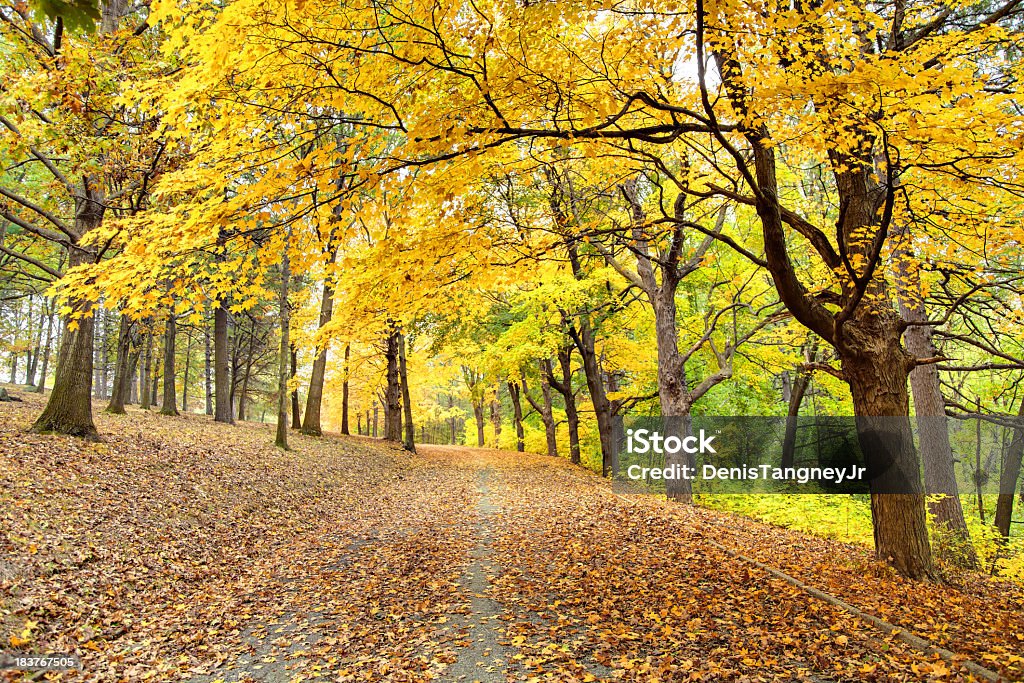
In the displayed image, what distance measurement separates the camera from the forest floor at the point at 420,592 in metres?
4.46

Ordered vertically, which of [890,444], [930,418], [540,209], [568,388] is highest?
[540,209]

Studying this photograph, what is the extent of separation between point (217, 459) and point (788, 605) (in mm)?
11408

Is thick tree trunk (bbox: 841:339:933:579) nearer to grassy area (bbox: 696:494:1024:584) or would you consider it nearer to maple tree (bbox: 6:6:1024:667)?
maple tree (bbox: 6:6:1024:667)

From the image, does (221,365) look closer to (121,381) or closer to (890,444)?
(121,381)

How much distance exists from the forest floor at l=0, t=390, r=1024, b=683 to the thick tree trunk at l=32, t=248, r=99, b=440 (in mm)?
505

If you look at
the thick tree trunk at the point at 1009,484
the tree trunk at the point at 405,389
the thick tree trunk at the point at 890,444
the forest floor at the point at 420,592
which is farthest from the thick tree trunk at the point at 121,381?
the thick tree trunk at the point at 1009,484

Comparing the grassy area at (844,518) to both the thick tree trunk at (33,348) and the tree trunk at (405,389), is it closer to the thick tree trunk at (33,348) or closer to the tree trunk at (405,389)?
the tree trunk at (405,389)

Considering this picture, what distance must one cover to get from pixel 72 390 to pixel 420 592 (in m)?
7.91

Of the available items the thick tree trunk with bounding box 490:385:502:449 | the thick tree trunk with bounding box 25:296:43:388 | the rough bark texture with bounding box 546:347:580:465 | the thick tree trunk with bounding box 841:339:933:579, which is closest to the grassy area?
the thick tree trunk with bounding box 841:339:933:579

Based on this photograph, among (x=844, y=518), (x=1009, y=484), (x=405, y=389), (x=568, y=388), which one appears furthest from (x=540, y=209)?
(x=1009, y=484)

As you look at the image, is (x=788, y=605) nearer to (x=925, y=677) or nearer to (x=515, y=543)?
(x=925, y=677)

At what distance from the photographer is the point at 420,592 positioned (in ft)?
20.5

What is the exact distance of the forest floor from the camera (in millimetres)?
4457

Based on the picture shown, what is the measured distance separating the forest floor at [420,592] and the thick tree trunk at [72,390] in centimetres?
50
